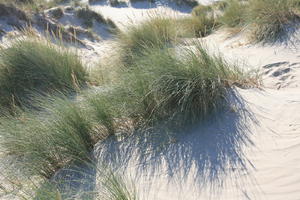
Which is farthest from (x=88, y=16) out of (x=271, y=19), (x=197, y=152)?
(x=197, y=152)

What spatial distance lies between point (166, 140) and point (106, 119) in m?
0.73

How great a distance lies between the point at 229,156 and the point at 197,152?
332 mm

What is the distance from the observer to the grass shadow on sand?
2.90 m

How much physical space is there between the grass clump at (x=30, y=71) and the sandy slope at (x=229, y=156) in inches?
78.4

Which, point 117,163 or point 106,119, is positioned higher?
point 106,119

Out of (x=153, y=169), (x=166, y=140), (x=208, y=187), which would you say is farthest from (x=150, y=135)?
(x=208, y=187)

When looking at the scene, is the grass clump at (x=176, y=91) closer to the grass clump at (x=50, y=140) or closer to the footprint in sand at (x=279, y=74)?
the grass clump at (x=50, y=140)

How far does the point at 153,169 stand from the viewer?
3094 mm

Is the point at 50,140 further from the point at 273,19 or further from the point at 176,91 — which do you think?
the point at 273,19

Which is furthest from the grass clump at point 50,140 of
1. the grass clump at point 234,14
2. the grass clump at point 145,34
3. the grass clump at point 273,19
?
the grass clump at point 234,14

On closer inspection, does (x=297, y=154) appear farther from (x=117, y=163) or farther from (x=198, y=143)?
(x=117, y=163)

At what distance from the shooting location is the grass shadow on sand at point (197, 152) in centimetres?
290

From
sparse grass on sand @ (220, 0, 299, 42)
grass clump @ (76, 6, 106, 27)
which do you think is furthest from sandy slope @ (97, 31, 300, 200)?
grass clump @ (76, 6, 106, 27)

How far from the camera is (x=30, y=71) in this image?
5.09 meters
